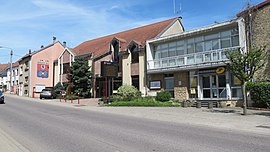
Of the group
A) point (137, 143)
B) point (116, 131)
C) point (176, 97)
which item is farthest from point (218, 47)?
point (137, 143)

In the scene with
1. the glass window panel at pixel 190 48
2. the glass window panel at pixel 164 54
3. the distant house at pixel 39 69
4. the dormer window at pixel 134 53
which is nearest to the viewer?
the glass window panel at pixel 190 48

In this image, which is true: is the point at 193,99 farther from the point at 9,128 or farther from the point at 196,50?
the point at 9,128

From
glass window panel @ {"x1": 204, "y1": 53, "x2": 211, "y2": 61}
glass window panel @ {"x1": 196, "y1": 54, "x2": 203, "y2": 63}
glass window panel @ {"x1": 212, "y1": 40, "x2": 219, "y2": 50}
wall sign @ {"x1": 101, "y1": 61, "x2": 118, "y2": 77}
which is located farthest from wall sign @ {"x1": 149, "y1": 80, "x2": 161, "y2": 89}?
glass window panel @ {"x1": 212, "y1": 40, "x2": 219, "y2": 50}

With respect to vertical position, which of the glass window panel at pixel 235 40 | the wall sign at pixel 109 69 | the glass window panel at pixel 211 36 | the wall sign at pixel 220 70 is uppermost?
the glass window panel at pixel 211 36

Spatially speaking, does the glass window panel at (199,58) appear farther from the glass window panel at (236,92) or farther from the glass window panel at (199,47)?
the glass window panel at (236,92)

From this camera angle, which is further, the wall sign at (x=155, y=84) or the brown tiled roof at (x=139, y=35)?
the brown tiled roof at (x=139, y=35)

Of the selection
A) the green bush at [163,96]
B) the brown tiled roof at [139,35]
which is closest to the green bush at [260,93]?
the green bush at [163,96]

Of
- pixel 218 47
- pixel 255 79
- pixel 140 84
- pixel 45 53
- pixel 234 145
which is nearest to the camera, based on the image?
pixel 234 145

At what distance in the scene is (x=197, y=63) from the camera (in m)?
21.5

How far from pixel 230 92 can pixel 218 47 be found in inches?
164

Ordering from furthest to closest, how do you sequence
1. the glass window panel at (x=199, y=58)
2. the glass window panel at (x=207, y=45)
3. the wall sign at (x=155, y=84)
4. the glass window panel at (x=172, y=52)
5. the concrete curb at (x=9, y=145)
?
the wall sign at (x=155, y=84) < the glass window panel at (x=172, y=52) < the glass window panel at (x=207, y=45) < the glass window panel at (x=199, y=58) < the concrete curb at (x=9, y=145)

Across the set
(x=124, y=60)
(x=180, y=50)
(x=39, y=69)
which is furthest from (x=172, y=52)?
(x=39, y=69)

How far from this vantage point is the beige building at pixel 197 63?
19.9 metres

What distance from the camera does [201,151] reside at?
246 inches
